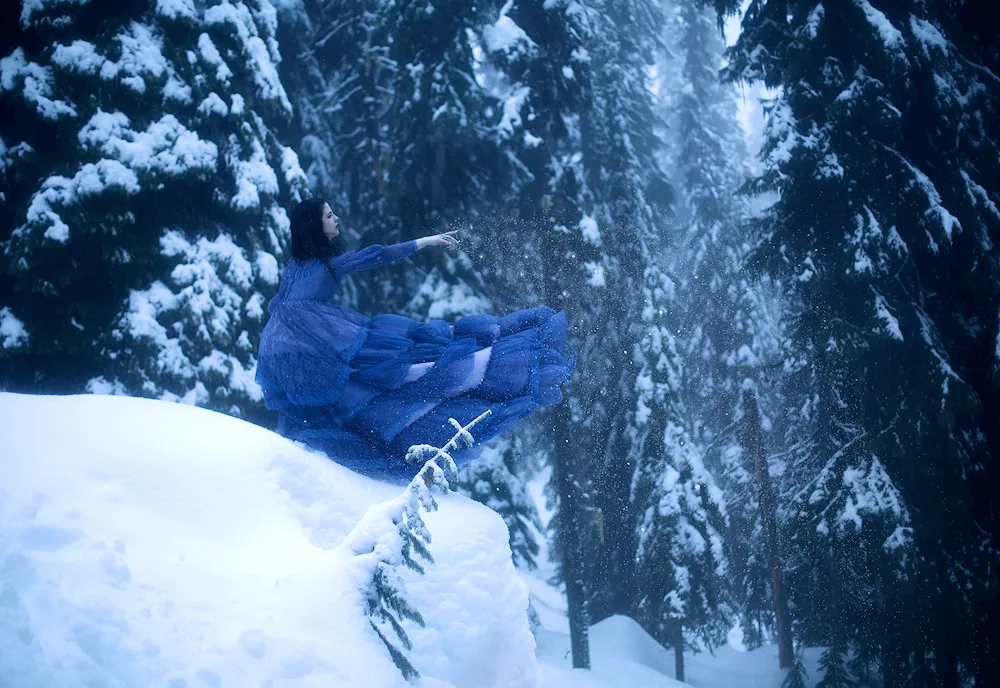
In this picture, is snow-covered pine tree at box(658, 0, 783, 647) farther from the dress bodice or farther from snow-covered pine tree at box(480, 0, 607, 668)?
the dress bodice

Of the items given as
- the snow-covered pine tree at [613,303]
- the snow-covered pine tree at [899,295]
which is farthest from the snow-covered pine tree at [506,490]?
the snow-covered pine tree at [899,295]

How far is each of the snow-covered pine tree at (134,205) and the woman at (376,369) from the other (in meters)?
5.15

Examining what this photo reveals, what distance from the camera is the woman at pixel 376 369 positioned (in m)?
3.98

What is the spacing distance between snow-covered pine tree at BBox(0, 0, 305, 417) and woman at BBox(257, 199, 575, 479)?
5.15 m

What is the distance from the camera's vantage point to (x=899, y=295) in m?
9.37

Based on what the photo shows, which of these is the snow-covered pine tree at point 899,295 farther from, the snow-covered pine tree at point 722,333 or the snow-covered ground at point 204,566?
the snow-covered ground at point 204,566

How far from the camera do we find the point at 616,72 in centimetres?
1769

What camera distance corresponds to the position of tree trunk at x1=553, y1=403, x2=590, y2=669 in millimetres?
13578

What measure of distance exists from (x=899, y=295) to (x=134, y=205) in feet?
34.8

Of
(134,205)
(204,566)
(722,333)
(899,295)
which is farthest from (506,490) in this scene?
(204,566)

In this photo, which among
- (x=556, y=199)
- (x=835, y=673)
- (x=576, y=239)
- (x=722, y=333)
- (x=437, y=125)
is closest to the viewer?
(x=835, y=673)

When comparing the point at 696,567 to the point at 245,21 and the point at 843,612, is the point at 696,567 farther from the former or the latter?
the point at 245,21

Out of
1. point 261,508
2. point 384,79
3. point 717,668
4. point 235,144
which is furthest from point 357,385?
point 717,668

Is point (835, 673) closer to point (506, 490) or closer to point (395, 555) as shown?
point (506, 490)
